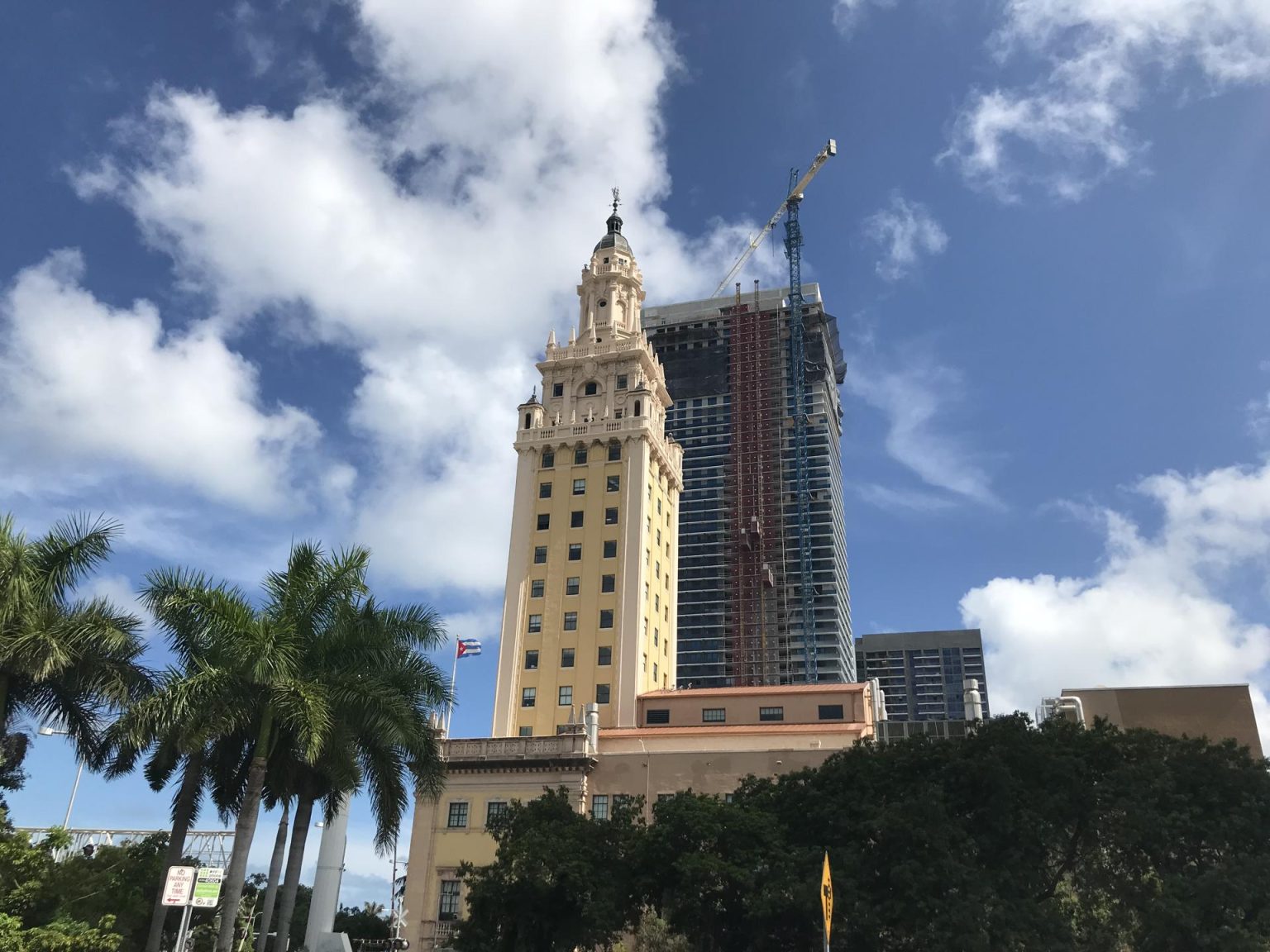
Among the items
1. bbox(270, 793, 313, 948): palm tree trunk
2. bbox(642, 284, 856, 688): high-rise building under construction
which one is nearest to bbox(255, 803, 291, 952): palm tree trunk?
bbox(270, 793, 313, 948): palm tree trunk

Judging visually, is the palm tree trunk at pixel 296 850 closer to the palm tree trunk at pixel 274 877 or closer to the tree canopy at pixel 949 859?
the palm tree trunk at pixel 274 877

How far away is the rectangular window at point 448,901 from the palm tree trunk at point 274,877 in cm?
2371

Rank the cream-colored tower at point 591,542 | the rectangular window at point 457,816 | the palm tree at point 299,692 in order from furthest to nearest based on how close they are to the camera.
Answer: the cream-colored tower at point 591,542, the rectangular window at point 457,816, the palm tree at point 299,692

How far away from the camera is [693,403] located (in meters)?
178

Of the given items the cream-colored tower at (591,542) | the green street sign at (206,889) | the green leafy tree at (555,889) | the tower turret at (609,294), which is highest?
the tower turret at (609,294)

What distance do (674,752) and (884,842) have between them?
73.5 ft

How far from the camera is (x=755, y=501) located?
166m

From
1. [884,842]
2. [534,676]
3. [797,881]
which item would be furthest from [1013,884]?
[534,676]

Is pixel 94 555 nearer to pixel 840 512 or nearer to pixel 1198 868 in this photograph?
pixel 1198 868

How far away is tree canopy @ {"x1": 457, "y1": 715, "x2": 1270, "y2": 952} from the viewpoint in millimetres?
30359

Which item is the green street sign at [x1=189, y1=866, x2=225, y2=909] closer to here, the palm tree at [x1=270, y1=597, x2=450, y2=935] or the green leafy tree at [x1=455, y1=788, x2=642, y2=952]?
the palm tree at [x1=270, y1=597, x2=450, y2=935]

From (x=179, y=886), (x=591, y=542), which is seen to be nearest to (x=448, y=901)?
(x=591, y=542)

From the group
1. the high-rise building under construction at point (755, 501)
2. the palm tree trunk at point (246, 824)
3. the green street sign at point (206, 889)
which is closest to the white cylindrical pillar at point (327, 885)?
the palm tree trunk at point (246, 824)

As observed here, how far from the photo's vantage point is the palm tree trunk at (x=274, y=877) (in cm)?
2806
